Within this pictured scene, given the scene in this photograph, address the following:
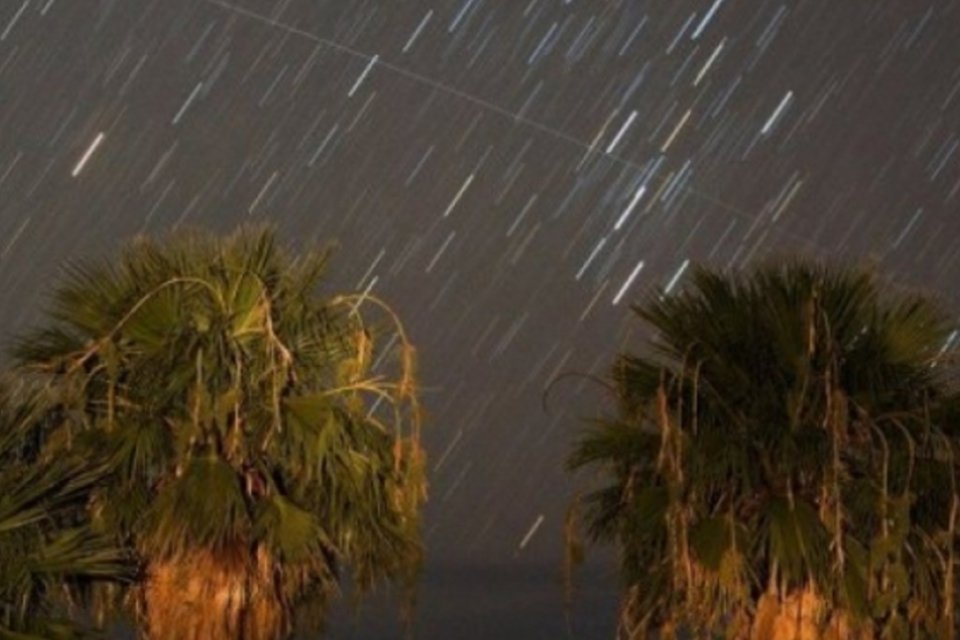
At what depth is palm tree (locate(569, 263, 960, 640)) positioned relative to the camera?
59.7 feet

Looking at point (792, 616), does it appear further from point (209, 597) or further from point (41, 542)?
point (41, 542)

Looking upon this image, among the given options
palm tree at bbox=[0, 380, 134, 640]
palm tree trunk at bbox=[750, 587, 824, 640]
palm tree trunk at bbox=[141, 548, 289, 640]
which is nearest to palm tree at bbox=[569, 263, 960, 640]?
palm tree trunk at bbox=[750, 587, 824, 640]

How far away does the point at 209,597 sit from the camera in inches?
752

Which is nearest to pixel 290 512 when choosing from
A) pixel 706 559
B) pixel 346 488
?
pixel 346 488

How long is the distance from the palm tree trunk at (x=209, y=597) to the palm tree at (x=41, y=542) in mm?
3098

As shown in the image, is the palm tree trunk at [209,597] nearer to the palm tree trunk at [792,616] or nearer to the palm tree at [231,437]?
the palm tree at [231,437]

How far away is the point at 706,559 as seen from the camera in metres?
18.3

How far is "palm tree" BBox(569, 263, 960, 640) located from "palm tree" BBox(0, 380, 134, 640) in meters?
4.62

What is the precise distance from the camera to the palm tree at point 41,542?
1405cm

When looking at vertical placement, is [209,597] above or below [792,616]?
Result: below

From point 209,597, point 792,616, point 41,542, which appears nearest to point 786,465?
point 792,616

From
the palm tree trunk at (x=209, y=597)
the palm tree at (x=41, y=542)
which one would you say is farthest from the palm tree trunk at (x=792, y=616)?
the palm tree at (x=41, y=542)

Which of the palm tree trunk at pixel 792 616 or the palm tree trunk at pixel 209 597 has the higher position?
the palm tree trunk at pixel 792 616

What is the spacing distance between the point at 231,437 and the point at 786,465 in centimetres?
467
